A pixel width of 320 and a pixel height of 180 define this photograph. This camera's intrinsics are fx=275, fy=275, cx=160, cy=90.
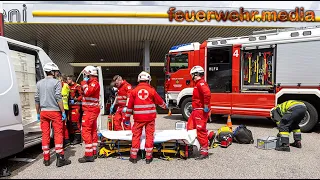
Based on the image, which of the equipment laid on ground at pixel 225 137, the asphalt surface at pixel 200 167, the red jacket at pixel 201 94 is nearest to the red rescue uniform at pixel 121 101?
the asphalt surface at pixel 200 167

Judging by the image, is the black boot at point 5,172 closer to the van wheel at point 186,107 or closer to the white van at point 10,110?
the white van at point 10,110

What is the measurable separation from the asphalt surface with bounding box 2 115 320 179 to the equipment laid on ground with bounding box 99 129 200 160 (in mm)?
147

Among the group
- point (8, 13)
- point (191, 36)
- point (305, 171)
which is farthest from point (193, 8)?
point (305, 171)

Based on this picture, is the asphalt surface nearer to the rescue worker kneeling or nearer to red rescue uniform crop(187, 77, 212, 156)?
the rescue worker kneeling

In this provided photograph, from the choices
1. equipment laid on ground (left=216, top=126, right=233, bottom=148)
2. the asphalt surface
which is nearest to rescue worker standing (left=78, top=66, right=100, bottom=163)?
the asphalt surface

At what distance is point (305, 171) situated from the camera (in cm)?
423

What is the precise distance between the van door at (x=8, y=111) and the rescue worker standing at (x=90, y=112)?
3.29 feet

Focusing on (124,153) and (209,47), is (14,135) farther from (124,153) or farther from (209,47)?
(209,47)

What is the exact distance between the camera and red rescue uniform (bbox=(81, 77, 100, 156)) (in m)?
4.75

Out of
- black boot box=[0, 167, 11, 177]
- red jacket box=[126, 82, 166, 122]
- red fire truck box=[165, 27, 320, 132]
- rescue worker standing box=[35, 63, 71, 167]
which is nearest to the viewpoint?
black boot box=[0, 167, 11, 177]

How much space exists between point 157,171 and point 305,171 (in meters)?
2.28

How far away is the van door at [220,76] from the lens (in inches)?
342

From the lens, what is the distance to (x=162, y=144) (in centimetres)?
503

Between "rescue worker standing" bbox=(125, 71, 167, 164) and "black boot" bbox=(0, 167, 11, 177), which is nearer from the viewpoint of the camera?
"black boot" bbox=(0, 167, 11, 177)
